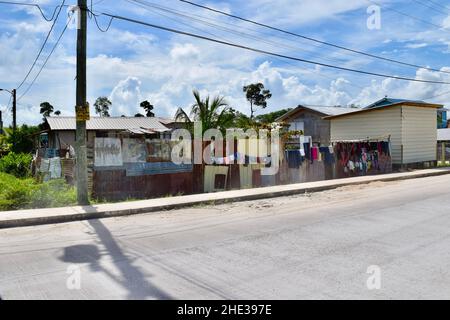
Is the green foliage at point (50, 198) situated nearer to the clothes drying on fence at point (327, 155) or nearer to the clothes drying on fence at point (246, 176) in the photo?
the clothes drying on fence at point (246, 176)

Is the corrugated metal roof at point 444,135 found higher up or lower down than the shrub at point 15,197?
higher up

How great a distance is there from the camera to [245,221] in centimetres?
978

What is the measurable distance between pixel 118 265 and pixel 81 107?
703 centimetres

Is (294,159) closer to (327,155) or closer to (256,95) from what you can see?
(327,155)

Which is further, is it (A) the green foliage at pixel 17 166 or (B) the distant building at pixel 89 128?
(B) the distant building at pixel 89 128

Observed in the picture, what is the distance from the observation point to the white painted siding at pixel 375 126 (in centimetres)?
2392

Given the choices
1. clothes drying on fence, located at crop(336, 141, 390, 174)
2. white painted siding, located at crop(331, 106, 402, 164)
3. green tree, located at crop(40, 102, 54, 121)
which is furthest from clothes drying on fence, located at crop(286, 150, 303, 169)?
green tree, located at crop(40, 102, 54, 121)

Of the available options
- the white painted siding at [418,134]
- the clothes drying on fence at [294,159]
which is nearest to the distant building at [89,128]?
the white painted siding at [418,134]

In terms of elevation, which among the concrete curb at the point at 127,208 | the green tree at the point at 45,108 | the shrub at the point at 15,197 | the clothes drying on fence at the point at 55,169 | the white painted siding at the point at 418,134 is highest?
the green tree at the point at 45,108

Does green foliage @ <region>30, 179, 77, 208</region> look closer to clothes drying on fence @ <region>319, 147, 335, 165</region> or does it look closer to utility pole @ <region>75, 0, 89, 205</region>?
utility pole @ <region>75, 0, 89, 205</region>
